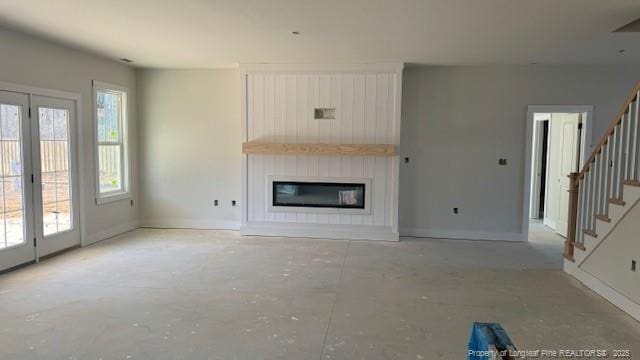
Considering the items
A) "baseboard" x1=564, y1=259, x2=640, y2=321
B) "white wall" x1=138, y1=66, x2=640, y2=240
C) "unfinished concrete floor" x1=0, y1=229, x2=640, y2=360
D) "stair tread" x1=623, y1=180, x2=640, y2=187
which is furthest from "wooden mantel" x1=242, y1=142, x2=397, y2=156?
"stair tread" x1=623, y1=180, x2=640, y2=187

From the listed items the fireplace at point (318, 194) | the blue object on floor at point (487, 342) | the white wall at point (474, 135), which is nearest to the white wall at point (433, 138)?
the white wall at point (474, 135)

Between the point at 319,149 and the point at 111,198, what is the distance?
3.13 metres

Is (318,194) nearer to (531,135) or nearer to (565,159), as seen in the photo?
(531,135)

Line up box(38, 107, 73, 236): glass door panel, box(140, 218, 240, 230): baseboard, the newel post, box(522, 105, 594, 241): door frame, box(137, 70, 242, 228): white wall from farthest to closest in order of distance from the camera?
box(140, 218, 240, 230): baseboard → box(137, 70, 242, 228): white wall → box(522, 105, 594, 241): door frame → box(38, 107, 73, 236): glass door panel → the newel post

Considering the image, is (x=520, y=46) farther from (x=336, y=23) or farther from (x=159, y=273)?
Result: (x=159, y=273)

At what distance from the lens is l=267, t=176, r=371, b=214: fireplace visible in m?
6.38

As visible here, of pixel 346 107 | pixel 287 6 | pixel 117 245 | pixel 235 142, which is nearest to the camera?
pixel 287 6

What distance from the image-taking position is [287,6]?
3.65 m

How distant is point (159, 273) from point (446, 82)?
470 cm

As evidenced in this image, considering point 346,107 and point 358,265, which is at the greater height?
point 346,107

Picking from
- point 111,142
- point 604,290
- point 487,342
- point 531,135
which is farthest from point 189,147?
point 487,342

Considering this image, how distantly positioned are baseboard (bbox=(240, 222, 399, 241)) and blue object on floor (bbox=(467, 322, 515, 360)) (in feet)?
15.6

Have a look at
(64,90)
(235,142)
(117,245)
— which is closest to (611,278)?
(235,142)

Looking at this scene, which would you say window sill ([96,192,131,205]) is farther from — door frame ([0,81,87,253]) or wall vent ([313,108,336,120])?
wall vent ([313,108,336,120])
